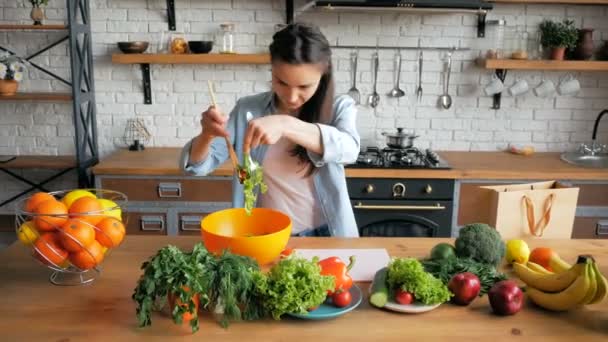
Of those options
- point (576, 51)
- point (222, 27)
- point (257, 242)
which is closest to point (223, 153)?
point (257, 242)

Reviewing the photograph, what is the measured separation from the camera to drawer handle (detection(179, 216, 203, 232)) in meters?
3.07

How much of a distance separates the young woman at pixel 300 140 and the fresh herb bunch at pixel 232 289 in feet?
1.40

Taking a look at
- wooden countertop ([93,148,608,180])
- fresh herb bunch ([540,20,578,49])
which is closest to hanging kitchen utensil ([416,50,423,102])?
wooden countertop ([93,148,608,180])

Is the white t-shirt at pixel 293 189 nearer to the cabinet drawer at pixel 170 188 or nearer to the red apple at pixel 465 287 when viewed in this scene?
the red apple at pixel 465 287

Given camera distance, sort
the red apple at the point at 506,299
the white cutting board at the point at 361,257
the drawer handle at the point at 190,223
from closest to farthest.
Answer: the red apple at the point at 506,299 < the white cutting board at the point at 361,257 < the drawer handle at the point at 190,223

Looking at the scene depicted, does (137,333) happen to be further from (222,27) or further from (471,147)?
(471,147)

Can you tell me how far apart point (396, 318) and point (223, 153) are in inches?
34.5

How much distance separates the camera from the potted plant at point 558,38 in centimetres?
327

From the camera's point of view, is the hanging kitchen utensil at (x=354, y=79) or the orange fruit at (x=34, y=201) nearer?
the orange fruit at (x=34, y=201)

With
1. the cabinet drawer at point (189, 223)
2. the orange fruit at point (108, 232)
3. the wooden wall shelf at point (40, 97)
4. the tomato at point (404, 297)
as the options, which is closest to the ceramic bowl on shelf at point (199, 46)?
the wooden wall shelf at point (40, 97)

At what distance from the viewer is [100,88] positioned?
3.48m

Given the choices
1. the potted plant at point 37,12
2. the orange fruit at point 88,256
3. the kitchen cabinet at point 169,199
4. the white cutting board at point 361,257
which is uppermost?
the potted plant at point 37,12

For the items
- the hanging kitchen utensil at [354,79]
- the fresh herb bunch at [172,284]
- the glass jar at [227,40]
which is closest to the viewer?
the fresh herb bunch at [172,284]

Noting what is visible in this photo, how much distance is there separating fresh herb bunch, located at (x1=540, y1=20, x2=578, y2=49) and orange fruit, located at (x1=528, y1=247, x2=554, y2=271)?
87.7 inches
